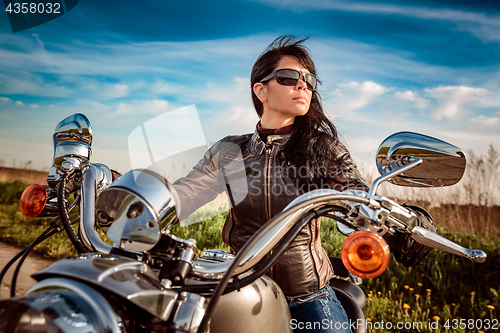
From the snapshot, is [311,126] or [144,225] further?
[311,126]

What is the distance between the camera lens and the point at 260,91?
2328 millimetres

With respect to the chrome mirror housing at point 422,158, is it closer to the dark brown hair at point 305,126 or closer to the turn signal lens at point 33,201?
the dark brown hair at point 305,126

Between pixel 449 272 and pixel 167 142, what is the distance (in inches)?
171

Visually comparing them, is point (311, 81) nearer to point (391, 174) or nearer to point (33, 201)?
point (391, 174)

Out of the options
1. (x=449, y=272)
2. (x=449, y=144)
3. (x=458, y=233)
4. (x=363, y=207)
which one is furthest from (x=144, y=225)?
(x=458, y=233)

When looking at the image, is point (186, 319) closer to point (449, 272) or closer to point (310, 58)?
point (310, 58)

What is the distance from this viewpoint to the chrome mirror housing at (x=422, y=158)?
1012 millimetres

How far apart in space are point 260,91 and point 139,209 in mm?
1504

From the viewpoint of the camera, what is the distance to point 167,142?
54.4 inches

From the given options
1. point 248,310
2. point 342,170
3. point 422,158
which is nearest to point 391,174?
point 422,158

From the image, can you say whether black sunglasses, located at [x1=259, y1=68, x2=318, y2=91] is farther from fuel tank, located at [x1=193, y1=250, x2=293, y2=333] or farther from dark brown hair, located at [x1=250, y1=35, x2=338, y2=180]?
fuel tank, located at [x1=193, y1=250, x2=293, y2=333]

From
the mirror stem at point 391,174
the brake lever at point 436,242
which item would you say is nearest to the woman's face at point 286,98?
the mirror stem at point 391,174

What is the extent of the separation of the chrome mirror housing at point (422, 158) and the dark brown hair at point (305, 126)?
816 mm

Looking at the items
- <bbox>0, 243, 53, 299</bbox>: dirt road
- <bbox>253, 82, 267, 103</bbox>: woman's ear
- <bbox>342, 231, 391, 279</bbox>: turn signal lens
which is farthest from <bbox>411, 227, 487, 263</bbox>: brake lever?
<bbox>0, 243, 53, 299</bbox>: dirt road
